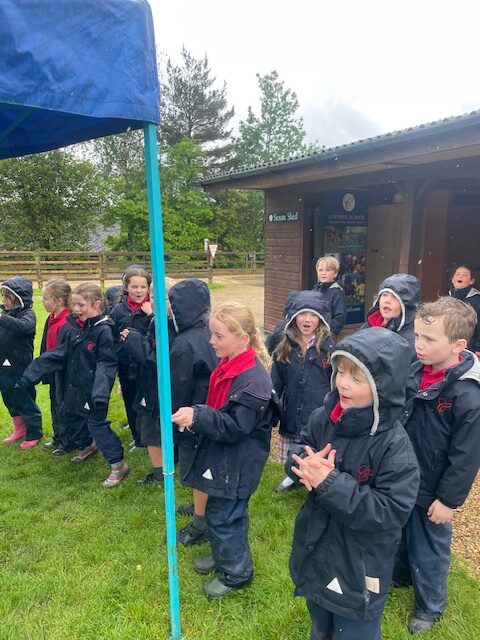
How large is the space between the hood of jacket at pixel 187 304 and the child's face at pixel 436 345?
1257 mm

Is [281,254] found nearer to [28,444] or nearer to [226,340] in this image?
[28,444]

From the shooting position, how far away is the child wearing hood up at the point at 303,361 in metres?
3.07

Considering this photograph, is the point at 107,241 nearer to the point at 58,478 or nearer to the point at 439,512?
the point at 58,478

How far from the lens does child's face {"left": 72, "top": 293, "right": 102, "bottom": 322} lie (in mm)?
3404

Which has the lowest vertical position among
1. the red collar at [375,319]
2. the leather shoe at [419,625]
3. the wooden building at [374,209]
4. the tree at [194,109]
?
the leather shoe at [419,625]

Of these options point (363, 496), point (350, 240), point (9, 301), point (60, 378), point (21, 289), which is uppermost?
point (350, 240)

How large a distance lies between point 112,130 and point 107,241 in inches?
1173

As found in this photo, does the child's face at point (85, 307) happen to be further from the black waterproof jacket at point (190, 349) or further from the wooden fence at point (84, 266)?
the wooden fence at point (84, 266)

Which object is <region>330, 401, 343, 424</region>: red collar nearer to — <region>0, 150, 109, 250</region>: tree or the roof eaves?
the roof eaves

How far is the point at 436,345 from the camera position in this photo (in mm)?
2094

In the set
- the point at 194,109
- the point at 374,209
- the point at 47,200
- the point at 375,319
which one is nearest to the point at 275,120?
the point at 194,109

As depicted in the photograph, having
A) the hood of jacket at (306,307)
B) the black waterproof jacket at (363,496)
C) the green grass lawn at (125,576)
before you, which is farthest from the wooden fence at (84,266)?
the black waterproof jacket at (363,496)

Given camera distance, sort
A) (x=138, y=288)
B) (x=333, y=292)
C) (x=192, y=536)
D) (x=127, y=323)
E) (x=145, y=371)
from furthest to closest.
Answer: (x=333, y=292) → (x=127, y=323) → (x=138, y=288) → (x=145, y=371) → (x=192, y=536)

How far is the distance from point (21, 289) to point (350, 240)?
653 cm
